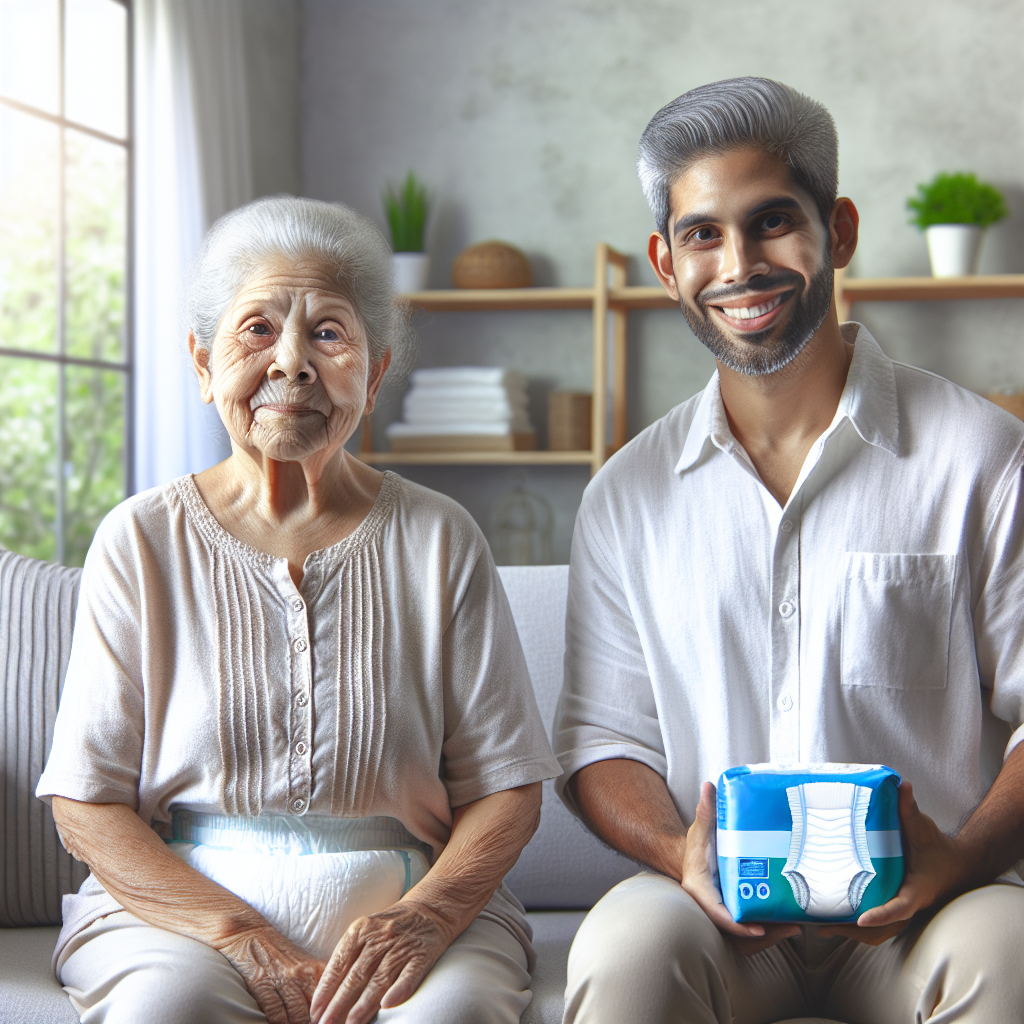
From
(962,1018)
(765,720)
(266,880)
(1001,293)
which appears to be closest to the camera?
(962,1018)

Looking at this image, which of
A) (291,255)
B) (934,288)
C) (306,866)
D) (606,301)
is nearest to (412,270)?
(606,301)

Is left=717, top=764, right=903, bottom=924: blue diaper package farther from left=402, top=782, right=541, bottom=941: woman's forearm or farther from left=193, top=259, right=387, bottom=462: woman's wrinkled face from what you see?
left=193, top=259, right=387, bottom=462: woman's wrinkled face

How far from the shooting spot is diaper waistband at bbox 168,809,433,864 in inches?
53.3

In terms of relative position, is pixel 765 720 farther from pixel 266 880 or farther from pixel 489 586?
pixel 266 880

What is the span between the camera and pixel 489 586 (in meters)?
1.45

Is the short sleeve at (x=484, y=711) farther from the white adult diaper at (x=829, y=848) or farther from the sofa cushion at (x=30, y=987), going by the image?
the sofa cushion at (x=30, y=987)

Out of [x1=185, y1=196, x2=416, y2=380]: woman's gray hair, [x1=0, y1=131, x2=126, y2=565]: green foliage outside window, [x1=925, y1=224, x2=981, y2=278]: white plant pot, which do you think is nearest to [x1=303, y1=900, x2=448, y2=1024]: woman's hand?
[x1=185, y1=196, x2=416, y2=380]: woman's gray hair

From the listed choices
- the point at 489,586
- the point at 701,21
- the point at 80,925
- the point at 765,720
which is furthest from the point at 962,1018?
the point at 701,21

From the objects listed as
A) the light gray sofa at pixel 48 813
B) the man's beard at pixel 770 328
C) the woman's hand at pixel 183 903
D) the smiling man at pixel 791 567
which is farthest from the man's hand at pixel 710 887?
the man's beard at pixel 770 328

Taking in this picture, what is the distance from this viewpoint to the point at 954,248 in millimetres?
3639

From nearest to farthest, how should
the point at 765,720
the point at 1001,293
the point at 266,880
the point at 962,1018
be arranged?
1. the point at 962,1018
2. the point at 266,880
3. the point at 765,720
4. the point at 1001,293

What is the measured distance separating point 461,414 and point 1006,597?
2549mm

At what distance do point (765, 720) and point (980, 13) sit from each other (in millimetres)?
3238

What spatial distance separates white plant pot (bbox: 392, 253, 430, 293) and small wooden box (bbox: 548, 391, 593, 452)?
57 centimetres
